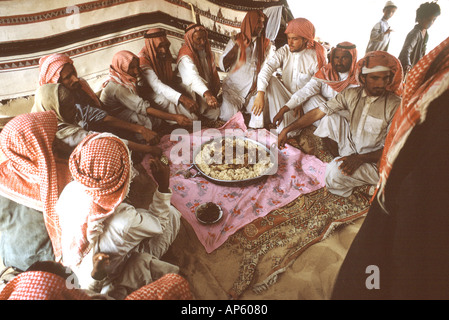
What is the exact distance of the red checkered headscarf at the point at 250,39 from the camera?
7.47 ft

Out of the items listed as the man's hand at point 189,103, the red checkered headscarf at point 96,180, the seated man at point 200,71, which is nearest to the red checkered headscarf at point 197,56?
the seated man at point 200,71

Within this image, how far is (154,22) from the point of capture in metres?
2.23

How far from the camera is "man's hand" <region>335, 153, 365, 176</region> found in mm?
1961

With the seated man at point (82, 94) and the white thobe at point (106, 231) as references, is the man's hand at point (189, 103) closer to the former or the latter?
the seated man at point (82, 94)

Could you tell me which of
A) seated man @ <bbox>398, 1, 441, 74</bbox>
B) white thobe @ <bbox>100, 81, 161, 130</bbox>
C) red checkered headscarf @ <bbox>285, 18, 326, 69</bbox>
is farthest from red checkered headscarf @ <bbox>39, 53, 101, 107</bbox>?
seated man @ <bbox>398, 1, 441, 74</bbox>

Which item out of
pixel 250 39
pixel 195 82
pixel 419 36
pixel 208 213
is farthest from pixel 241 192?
pixel 419 36

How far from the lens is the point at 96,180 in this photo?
5.20ft

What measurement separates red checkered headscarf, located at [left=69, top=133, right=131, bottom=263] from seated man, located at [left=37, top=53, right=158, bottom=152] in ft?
1.03

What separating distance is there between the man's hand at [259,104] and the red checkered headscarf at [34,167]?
1.48 metres

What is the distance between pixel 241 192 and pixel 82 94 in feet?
4.34

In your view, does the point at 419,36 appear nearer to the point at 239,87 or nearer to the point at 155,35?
the point at 239,87

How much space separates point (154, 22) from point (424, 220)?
219 cm

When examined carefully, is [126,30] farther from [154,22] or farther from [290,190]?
[290,190]
